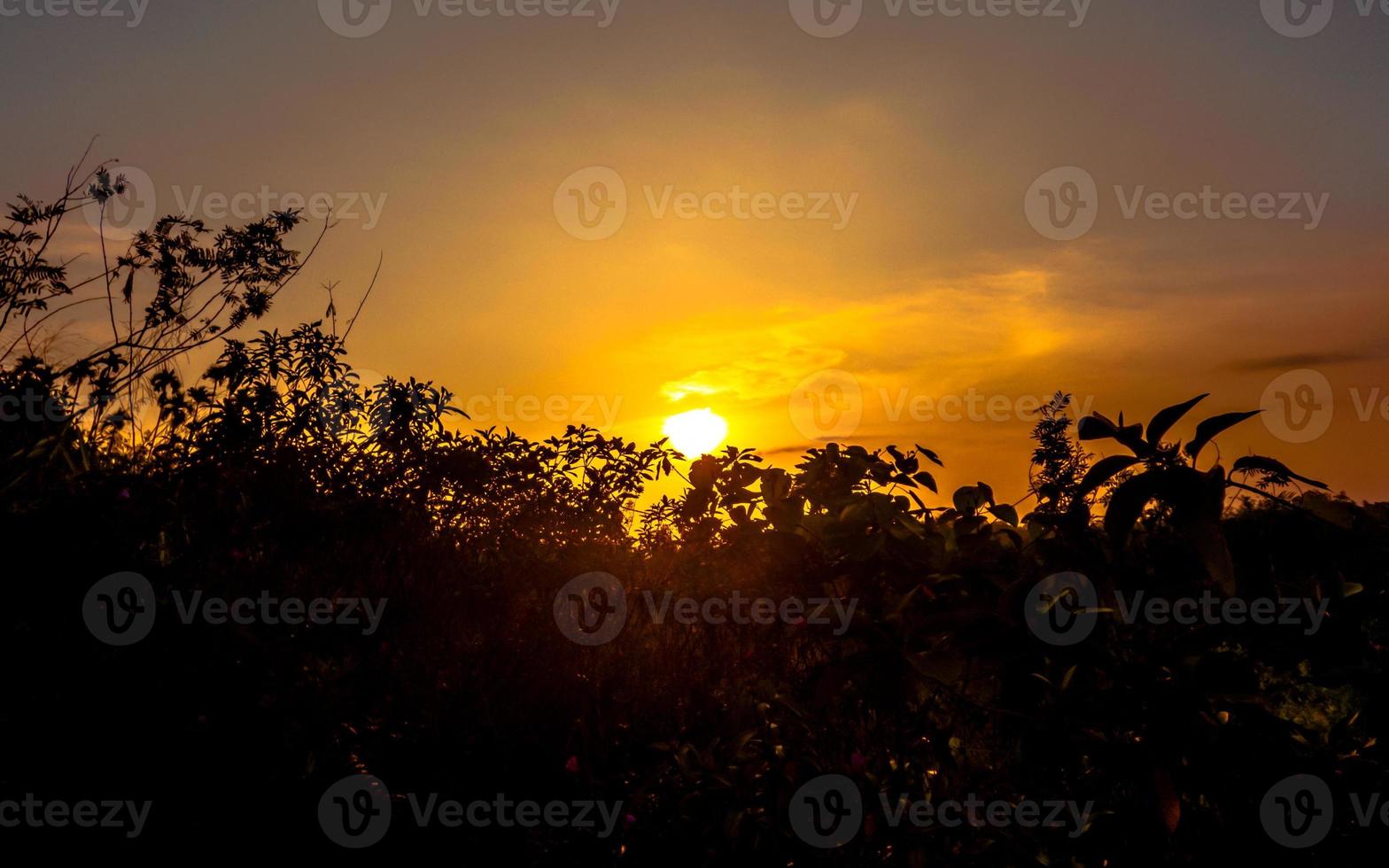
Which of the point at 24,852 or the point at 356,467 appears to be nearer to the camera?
the point at 24,852

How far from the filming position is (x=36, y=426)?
654 cm

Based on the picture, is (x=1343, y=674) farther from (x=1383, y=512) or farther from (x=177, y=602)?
(x=177, y=602)

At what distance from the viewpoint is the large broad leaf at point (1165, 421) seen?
168cm

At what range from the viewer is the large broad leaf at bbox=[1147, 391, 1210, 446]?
5.51ft

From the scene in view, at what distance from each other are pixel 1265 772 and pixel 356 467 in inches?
243

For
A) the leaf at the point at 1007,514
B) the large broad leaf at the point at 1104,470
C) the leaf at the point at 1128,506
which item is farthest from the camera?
the leaf at the point at 1007,514

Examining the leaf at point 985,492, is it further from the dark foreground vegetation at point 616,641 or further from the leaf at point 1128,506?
the leaf at point 1128,506

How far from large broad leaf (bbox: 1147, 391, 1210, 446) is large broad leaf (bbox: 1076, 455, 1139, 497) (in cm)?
5

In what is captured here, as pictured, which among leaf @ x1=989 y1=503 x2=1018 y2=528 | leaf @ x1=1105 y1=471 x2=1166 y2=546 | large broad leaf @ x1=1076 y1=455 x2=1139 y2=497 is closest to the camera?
leaf @ x1=1105 y1=471 x2=1166 y2=546

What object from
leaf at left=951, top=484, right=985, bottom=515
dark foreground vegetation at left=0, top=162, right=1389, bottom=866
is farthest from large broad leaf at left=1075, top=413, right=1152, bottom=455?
leaf at left=951, top=484, right=985, bottom=515

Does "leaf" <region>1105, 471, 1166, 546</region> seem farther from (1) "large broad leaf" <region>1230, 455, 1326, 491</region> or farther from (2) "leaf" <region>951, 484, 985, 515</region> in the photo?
(2) "leaf" <region>951, 484, 985, 515</region>

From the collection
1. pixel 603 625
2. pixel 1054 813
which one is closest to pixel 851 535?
pixel 1054 813

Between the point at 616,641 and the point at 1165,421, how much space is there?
3.93m

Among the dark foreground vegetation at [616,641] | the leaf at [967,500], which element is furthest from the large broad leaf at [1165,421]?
the leaf at [967,500]
